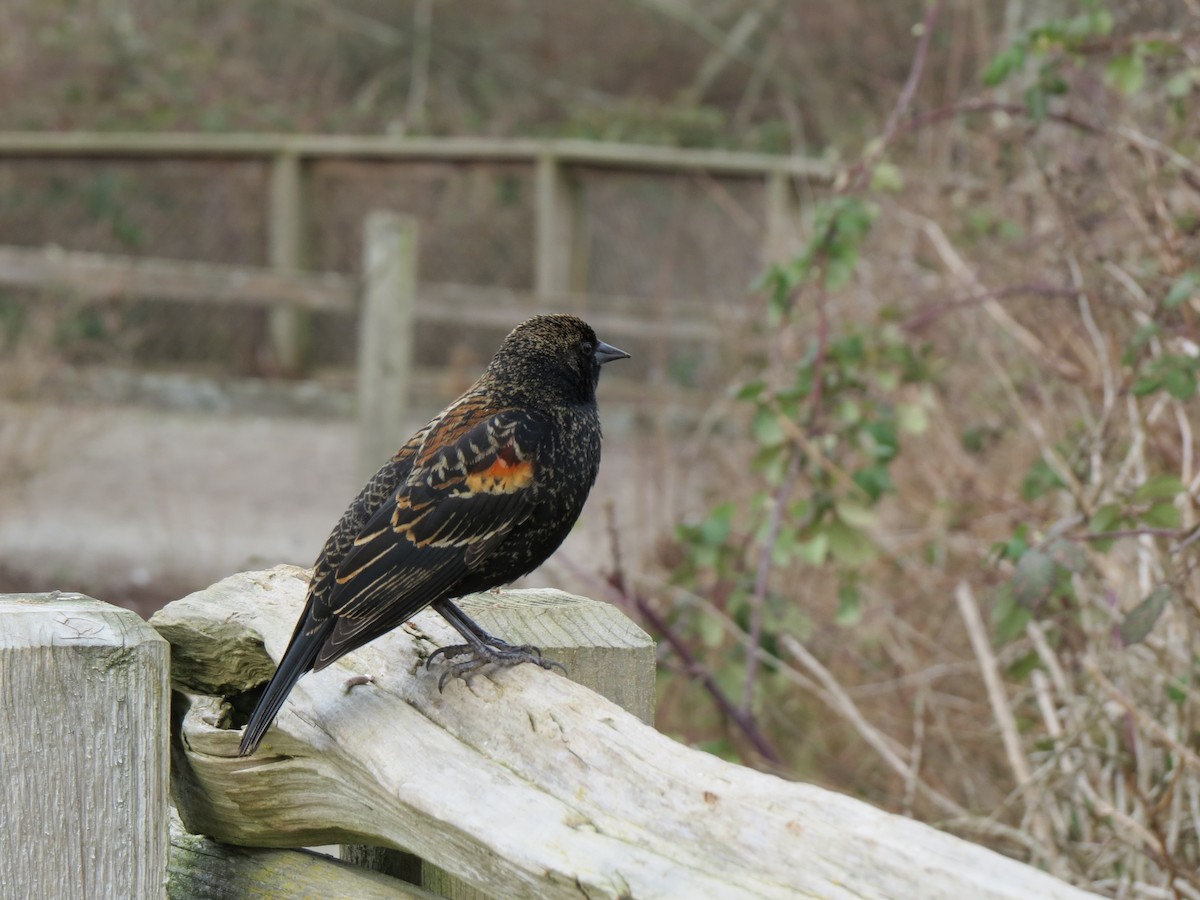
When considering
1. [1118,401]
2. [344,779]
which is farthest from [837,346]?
[344,779]

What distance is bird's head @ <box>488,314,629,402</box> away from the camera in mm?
3049

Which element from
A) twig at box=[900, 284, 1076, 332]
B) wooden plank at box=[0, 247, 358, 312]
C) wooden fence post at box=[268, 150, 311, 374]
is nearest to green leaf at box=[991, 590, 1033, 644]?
twig at box=[900, 284, 1076, 332]

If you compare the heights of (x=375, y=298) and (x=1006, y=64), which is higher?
(x=1006, y=64)

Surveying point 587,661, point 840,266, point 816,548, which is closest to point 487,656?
point 587,661

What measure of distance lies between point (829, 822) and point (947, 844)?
0.44 feet

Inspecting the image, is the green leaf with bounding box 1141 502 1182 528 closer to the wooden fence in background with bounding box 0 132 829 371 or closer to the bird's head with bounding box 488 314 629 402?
the bird's head with bounding box 488 314 629 402

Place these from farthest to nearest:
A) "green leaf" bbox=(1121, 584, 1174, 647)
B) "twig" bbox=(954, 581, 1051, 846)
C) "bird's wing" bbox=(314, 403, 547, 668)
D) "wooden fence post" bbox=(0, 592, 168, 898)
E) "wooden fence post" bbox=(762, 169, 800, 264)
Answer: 1. "wooden fence post" bbox=(762, 169, 800, 264)
2. "twig" bbox=(954, 581, 1051, 846)
3. "green leaf" bbox=(1121, 584, 1174, 647)
4. "bird's wing" bbox=(314, 403, 547, 668)
5. "wooden fence post" bbox=(0, 592, 168, 898)

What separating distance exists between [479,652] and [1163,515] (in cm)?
144

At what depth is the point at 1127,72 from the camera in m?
3.84

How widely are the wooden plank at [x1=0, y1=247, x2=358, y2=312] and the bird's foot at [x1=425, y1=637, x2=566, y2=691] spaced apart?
668 centimetres

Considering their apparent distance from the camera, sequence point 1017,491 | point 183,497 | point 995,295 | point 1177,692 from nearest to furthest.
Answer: point 1177,692 < point 995,295 < point 1017,491 < point 183,497

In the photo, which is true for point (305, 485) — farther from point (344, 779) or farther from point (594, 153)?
point (344, 779)

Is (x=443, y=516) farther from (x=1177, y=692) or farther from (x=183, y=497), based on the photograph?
(x=183, y=497)

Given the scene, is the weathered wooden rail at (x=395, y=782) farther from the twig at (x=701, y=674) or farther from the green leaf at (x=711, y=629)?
the green leaf at (x=711, y=629)
